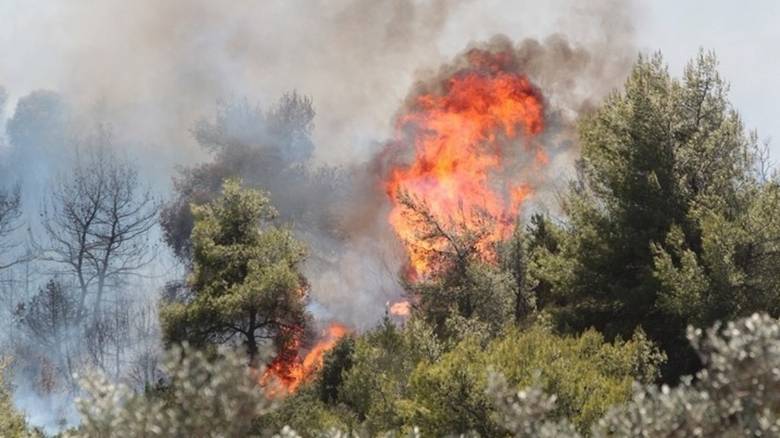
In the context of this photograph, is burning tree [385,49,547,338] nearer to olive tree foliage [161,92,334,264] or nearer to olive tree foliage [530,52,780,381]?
olive tree foliage [161,92,334,264]

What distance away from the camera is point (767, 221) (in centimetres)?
2922

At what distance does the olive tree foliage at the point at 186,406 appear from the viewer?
1204 cm

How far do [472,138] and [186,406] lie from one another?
49.0 m

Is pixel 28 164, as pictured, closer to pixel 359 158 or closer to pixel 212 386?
pixel 359 158

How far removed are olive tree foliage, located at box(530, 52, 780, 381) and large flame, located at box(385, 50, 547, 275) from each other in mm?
21456

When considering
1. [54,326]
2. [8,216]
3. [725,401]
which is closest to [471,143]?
[54,326]

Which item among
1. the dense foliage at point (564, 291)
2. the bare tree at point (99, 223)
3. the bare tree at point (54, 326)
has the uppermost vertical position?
the bare tree at point (99, 223)

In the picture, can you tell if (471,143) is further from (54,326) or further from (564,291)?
(54,326)

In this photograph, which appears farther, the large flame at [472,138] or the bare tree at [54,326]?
the bare tree at [54,326]

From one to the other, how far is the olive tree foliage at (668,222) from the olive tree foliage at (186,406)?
66.6 ft

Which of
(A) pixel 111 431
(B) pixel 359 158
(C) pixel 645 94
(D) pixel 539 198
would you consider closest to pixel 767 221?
(C) pixel 645 94

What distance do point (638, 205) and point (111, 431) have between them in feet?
82.2

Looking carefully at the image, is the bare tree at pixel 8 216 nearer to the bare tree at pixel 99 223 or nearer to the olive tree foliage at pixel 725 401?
the bare tree at pixel 99 223

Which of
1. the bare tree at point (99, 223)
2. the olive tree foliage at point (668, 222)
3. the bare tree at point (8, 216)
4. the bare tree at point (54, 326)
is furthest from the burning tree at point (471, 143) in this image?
the bare tree at point (8, 216)
